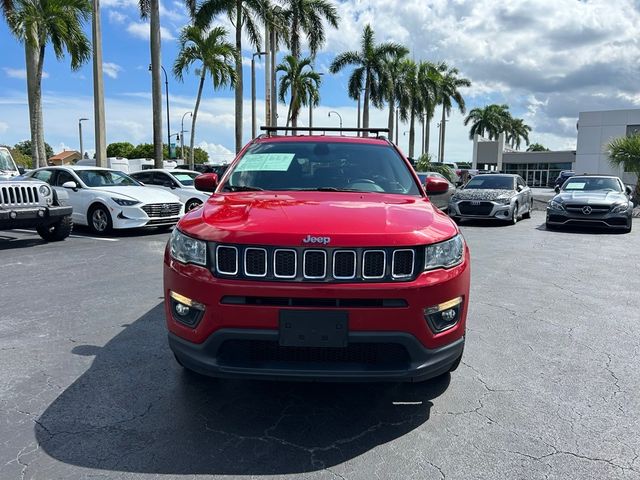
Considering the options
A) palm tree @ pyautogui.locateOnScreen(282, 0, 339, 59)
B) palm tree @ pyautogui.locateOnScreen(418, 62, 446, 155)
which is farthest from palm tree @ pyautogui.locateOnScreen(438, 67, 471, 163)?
palm tree @ pyautogui.locateOnScreen(282, 0, 339, 59)

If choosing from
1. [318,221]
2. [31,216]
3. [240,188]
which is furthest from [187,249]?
[31,216]

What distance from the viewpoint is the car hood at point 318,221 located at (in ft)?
8.89

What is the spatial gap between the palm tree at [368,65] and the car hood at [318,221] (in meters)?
37.2

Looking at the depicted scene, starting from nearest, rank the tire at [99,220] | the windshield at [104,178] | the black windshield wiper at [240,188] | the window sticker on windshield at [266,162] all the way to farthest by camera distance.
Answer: the black windshield wiper at [240,188], the window sticker on windshield at [266,162], the tire at [99,220], the windshield at [104,178]

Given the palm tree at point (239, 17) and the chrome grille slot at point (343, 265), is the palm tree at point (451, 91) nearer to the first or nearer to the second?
the palm tree at point (239, 17)

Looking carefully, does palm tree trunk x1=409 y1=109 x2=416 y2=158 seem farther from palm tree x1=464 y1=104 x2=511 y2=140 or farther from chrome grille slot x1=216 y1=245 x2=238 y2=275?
chrome grille slot x1=216 y1=245 x2=238 y2=275

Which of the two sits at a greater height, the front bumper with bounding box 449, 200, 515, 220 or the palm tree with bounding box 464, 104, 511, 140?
the palm tree with bounding box 464, 104, 511, 140

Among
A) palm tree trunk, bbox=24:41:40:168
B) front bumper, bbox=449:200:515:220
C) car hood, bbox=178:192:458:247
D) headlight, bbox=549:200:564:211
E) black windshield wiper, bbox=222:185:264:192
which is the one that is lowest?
front bumper, bbox=449:200:515:220

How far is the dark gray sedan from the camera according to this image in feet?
40.5

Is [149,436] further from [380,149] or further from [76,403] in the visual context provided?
[380,149]

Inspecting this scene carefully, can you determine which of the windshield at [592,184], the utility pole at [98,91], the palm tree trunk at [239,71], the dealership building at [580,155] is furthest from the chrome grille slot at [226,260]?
the dealership building at [580,155]

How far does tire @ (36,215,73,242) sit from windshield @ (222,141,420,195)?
6781 mm

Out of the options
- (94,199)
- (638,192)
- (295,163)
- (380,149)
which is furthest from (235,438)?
(638,192)

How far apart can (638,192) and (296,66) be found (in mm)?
21834
